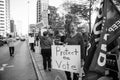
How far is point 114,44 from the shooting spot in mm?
3258

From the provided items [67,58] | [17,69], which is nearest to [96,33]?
[67,58]

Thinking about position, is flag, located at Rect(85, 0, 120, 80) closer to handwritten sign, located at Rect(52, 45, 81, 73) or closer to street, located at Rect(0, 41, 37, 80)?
handwritten sign, located at Rect(52, 45, 81, 73)

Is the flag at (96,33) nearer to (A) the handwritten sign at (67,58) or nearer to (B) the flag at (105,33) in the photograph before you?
(B) the flag at (105,33)

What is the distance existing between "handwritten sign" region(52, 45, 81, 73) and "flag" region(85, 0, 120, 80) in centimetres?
100

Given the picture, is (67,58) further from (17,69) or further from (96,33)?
(17,69)

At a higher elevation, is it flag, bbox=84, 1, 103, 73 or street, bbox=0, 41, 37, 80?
flag, bbox=84, 1, 103, 73

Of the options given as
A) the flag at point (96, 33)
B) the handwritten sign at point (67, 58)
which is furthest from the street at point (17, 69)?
the flag at point (96, 33)

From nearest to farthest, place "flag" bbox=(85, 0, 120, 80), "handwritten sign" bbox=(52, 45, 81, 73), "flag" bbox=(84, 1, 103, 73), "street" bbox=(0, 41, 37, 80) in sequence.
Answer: "flag" bbox=(85, 0, 120, 80)
"flag" bbox=(84, 1, 103, 73)
"handwritten sign" bbox=(52, 45, 81, 73)
"street" bbox=(0, 41, 37, 80)

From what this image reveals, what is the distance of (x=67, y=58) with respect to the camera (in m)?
4.12

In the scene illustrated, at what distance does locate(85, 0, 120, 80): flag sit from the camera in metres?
2.77

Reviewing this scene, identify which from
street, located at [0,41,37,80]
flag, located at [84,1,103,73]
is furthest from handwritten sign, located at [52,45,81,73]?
street, located at [0,41,37,80]

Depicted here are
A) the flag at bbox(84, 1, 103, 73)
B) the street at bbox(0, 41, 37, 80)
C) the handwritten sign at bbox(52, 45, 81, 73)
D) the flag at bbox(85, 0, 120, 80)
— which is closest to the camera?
the flag at bbox(85, 0, 120, 80)

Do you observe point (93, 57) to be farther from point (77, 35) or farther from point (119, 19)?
point (77, 35)

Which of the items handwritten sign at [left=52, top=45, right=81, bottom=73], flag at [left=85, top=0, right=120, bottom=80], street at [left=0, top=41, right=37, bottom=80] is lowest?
street at [left=0, top=41, right=37, bottom=80]
